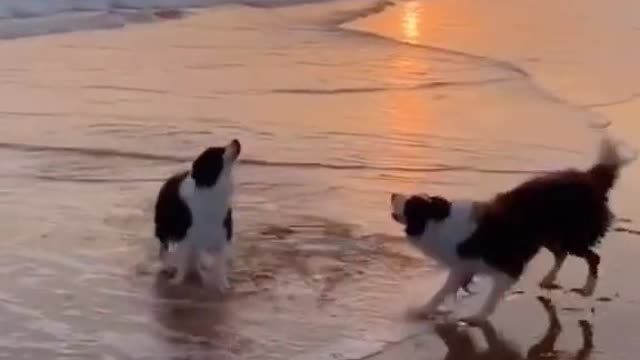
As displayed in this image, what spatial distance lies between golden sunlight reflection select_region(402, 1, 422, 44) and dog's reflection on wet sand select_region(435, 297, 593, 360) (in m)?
8.38

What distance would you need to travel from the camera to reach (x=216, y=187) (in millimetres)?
6309

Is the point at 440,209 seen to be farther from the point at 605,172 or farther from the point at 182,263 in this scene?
the point at 182,263

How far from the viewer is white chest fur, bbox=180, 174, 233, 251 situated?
6.31 m

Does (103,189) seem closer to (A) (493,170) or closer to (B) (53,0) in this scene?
(A) (493,170)

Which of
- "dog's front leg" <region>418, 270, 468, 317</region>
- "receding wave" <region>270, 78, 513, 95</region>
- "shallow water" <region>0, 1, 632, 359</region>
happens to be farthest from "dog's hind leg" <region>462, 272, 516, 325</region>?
"receding wave" <region>270, 78, 513, 95</region>

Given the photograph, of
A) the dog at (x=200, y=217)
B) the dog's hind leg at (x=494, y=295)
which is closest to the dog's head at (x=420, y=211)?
the dog's hind leg at (x=494, y=295)

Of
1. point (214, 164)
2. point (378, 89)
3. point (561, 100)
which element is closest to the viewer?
point (214, 164)

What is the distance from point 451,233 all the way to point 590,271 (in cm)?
85

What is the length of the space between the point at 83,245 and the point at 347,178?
191cm

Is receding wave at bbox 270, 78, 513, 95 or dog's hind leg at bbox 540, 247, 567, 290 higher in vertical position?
dog's hind leg at bbox 540, 247, 567, 290

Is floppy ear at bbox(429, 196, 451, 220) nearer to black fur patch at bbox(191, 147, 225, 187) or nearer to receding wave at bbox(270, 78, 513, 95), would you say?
black fur patch at bbox(191, 147, 225, 187)

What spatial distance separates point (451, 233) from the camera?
19.5 ft

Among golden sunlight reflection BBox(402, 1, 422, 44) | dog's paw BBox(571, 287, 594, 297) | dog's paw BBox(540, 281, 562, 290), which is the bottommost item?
golden sunlight reflection BBox(402, 1, 422, 44)

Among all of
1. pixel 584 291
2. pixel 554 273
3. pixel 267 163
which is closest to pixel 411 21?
pixel 267 163
